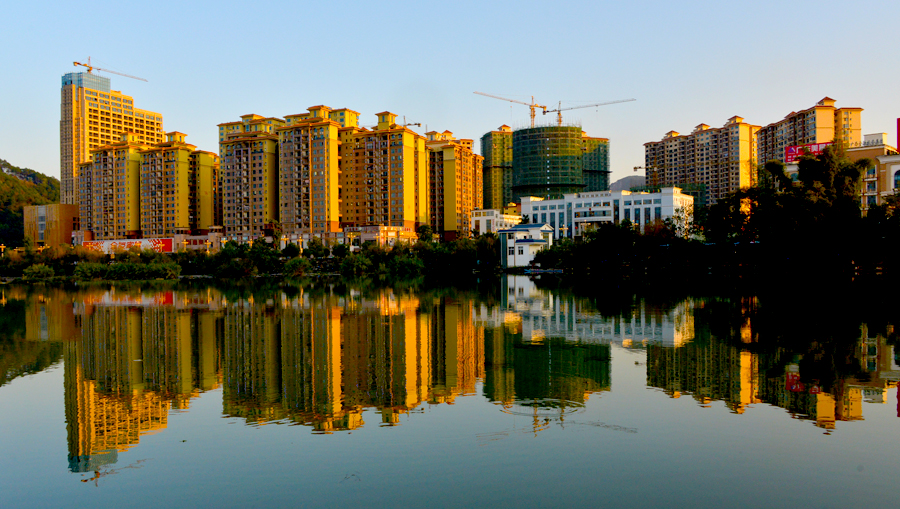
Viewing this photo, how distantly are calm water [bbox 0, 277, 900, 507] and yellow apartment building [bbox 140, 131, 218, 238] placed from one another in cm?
8090

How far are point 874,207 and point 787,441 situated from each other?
3458 centimetres

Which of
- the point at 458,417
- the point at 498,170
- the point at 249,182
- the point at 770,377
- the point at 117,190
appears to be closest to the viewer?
the point at 458,417

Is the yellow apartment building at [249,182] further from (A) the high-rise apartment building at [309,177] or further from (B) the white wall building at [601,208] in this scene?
(B) the white wall building at [601,208]

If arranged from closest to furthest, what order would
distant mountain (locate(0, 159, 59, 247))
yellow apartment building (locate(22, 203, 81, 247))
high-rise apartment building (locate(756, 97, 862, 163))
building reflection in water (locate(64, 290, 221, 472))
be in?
building reflection in water (locate(64, 290, 221, 472))
high-rise apartment building (locate(756, 97, 862, 163))
yellow apartment building (locate(22, 203, 81, 247))
distant mountain (locate(0, 159, 59, 247))

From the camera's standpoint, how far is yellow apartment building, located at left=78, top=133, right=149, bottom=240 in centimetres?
10038

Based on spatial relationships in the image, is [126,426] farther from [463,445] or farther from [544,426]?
[544,426]

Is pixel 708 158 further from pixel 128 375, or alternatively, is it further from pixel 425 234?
pixel 128 375

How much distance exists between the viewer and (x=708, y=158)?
4643 inches

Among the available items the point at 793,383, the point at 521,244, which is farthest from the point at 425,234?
the point at 793,383

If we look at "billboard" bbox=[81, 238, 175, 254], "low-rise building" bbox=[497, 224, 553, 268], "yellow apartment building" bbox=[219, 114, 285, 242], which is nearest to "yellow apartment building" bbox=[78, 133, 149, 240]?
"billboard" bbox=[81, 238, 175, 254]

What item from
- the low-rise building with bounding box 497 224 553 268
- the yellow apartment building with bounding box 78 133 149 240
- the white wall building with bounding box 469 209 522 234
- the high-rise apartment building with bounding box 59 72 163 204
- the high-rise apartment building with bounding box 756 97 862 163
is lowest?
the low-rise building with bounding box 497 224 553 268

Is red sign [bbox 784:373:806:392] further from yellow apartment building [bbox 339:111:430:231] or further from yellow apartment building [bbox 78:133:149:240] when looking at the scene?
yellow apartment building [bbox 78:133:149:240]

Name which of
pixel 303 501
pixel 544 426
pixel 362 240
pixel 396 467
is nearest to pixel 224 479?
pixel 303 501

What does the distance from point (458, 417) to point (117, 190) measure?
345 feet
